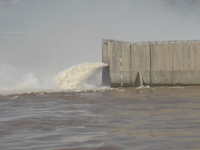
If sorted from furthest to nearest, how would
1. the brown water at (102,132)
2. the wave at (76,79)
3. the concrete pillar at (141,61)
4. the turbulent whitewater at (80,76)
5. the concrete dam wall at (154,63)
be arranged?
the turbulent whitewater at (80,76) → the wave at (76,79) → the concrete pillar at (141,61) → the concrete dam wall at (154,63) → the brown water at (102,132)

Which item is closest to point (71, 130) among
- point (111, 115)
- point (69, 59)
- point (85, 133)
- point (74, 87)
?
point (85, 133)

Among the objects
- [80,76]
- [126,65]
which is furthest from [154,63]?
[80,76]

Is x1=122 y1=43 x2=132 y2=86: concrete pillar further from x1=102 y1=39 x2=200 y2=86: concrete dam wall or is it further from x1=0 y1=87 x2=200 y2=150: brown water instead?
x1=0 y1=87 x2=200 y2=150: brown water

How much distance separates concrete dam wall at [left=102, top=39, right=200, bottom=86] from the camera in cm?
1994

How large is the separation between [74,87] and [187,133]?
15.8 m

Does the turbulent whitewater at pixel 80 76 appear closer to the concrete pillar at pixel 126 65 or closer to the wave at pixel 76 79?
the wave at pixel 76 79

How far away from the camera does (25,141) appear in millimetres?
4645

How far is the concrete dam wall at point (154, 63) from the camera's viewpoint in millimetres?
19938

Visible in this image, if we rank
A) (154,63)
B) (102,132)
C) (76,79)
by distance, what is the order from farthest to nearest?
(76,79), (154,63), (102,132)

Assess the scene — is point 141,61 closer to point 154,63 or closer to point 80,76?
point 154,63

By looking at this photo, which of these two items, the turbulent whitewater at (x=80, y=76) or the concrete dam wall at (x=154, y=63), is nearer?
the concrete dam wall at (x=154, y=63)

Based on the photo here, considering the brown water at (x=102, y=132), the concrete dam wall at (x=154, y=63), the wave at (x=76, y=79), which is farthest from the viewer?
the wave at (x=76, y=79)

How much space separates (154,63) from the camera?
20297mm

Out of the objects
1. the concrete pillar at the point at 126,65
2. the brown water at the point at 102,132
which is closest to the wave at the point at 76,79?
the concrete pillar at the point at 126,65
